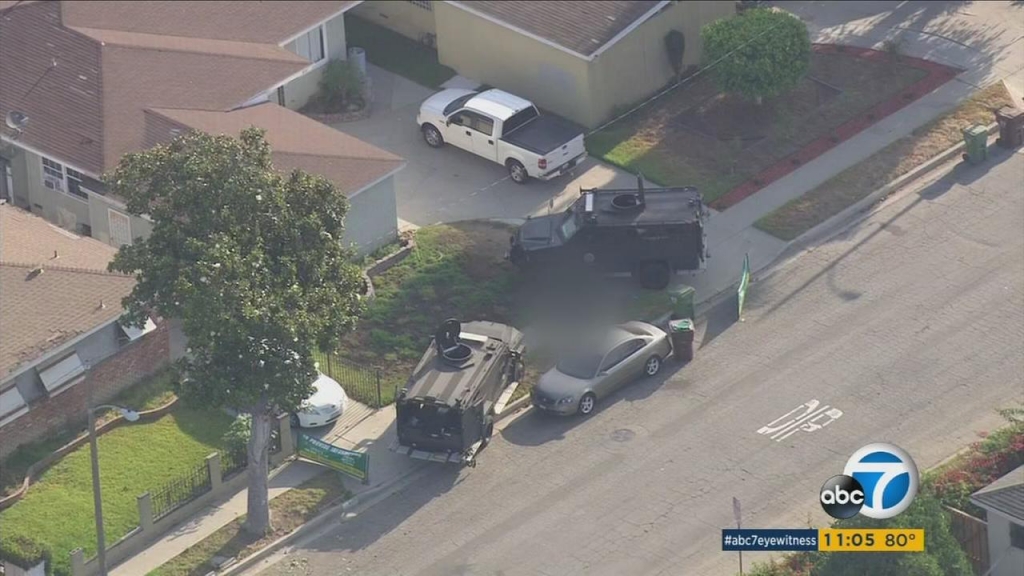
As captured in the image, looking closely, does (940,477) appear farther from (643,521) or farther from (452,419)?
(452,419)

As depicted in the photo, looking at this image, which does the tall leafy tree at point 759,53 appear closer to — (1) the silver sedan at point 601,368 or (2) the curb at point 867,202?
(2) the curb at point 867,202

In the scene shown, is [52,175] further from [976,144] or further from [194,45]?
[976,144]

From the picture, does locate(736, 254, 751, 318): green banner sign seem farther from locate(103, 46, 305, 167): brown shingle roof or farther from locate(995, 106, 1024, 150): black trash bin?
locate(103, 46, 305, 167): brown shingle roof

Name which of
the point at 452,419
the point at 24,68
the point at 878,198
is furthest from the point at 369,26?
the point at 452,419

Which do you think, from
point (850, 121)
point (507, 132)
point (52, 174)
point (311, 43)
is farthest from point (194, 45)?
point (850, 121)

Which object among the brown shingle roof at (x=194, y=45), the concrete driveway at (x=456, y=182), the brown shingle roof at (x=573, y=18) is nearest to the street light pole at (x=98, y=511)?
the concrete driveway at (x=456, y=182)
